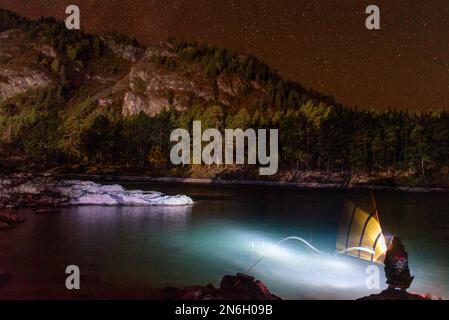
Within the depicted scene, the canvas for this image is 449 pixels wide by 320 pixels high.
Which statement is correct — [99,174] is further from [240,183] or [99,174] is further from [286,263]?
[286,263]

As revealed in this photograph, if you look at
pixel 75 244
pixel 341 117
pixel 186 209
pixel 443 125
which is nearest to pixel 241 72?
pixel 341 117

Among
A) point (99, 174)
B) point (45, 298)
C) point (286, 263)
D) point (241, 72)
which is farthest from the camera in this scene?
point (241, 72)

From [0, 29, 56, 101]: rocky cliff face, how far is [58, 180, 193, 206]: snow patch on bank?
106518 mm

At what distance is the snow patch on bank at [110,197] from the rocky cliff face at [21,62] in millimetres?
106518

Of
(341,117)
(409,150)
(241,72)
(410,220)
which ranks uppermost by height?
(241,72)

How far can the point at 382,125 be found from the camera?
5538 centimetres

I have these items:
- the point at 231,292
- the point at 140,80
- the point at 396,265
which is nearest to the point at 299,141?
the point at 396,265

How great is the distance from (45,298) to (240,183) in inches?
1629

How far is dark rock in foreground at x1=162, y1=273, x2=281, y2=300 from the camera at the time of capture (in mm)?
A: 10312

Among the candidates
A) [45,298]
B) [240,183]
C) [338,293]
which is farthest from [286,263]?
[240,183]

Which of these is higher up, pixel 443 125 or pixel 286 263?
pixel 443 125

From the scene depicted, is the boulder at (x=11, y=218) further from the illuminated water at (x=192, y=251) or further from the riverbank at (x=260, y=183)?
the riverbank at (x=260, y=183)

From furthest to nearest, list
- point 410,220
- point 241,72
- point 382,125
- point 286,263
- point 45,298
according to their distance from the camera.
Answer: point 241,72, point 382,125, point 410,220, point 286,263, point 45,298

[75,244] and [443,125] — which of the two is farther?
[443,125]
